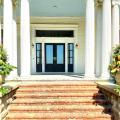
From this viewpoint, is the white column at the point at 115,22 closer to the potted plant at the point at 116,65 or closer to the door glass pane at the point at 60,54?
the potted plant at the point at 116,65

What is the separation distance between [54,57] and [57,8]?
3893 millimetres

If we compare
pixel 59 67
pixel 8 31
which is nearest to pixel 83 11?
pixel 59 67

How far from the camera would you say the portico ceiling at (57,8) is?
13867 millimetres

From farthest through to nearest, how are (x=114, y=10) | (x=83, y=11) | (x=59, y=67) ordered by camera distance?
(x=59, y=67)
(x=83, y=11)
(x=114, y=10)

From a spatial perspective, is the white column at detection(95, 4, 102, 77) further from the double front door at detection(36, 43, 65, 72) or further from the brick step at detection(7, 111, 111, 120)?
the brick step at detection(7, 111, 111, 120)

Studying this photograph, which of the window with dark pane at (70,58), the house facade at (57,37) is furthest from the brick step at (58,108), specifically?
the window with dark pane at (70,58)

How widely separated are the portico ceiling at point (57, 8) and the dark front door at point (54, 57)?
2134 mm

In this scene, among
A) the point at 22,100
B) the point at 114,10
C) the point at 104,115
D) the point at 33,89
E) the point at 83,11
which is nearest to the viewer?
the point at 104,115

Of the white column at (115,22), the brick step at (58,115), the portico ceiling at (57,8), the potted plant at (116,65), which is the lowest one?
the brick step at (58,115)

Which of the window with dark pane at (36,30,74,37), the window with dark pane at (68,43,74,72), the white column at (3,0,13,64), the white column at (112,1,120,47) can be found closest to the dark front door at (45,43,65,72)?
the window with dark pane at (68,43,74,72)

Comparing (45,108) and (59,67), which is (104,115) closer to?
(45,108)

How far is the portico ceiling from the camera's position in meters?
13.9

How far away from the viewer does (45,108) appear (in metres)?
8.21

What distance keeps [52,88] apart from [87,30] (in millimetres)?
3149
